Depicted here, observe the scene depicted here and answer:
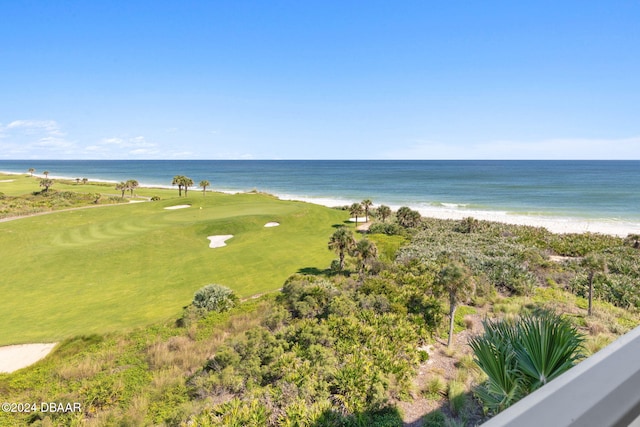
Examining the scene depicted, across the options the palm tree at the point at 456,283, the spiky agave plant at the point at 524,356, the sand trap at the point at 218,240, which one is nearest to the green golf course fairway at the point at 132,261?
the sand trap at the point at 218,240

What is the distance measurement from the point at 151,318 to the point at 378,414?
13865 millimetres

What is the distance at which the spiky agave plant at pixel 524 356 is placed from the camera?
3.97 metres

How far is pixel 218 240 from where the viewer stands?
33562 mm

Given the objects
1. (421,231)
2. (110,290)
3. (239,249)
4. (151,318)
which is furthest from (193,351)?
(421,231)

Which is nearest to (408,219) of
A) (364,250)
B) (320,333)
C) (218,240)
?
(364,250)

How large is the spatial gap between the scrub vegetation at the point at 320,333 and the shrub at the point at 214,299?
78 millimetres

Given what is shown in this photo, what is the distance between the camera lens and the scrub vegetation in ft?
30.1

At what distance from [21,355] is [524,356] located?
20072 millimetres

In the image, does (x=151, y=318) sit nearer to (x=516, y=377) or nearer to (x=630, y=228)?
(x=516, y=377)

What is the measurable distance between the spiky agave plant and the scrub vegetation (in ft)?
0.08

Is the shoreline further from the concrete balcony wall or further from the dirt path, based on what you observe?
the concrete balcony wall

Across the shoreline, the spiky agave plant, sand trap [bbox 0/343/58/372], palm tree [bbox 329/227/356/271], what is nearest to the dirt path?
the spiky agave plant

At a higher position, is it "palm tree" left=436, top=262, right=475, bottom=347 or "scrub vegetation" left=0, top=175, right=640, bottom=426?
"palm tree" left=436, top=262, right=475, bottom=347

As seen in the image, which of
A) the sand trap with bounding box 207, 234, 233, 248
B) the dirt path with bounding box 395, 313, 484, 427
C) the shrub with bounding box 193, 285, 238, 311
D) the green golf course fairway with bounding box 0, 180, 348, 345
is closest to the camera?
the dirt path with bounding box 395, 313, 484, 427
